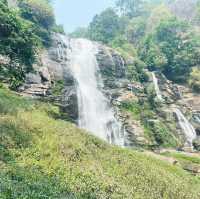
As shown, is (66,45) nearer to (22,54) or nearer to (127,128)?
(127,128)

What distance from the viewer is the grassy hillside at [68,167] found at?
1526cm

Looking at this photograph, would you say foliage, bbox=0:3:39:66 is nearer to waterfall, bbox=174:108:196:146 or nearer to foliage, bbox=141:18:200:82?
waterfall, bbox=174:108:196:146

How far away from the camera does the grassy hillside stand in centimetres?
1526

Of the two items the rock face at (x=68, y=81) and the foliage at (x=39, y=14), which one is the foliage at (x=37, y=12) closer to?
the foliage at (x=39, y=14)

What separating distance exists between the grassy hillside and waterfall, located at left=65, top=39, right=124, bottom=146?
32.9 ft

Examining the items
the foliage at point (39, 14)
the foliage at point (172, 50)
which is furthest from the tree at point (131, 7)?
the foliage at point (39, 14)

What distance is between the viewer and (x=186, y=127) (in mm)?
39156

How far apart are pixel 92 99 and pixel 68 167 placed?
63.3 ft

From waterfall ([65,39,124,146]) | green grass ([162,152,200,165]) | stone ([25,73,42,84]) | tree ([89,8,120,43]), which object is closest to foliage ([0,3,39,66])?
stone ([25,73,42,84])

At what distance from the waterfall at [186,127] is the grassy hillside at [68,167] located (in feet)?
46.5

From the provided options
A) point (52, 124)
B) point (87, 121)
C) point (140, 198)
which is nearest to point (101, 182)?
point (140, 198)

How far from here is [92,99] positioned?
121ft

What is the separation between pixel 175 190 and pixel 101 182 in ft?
14.7

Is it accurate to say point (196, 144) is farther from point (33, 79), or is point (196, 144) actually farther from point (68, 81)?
point (33, 79)
